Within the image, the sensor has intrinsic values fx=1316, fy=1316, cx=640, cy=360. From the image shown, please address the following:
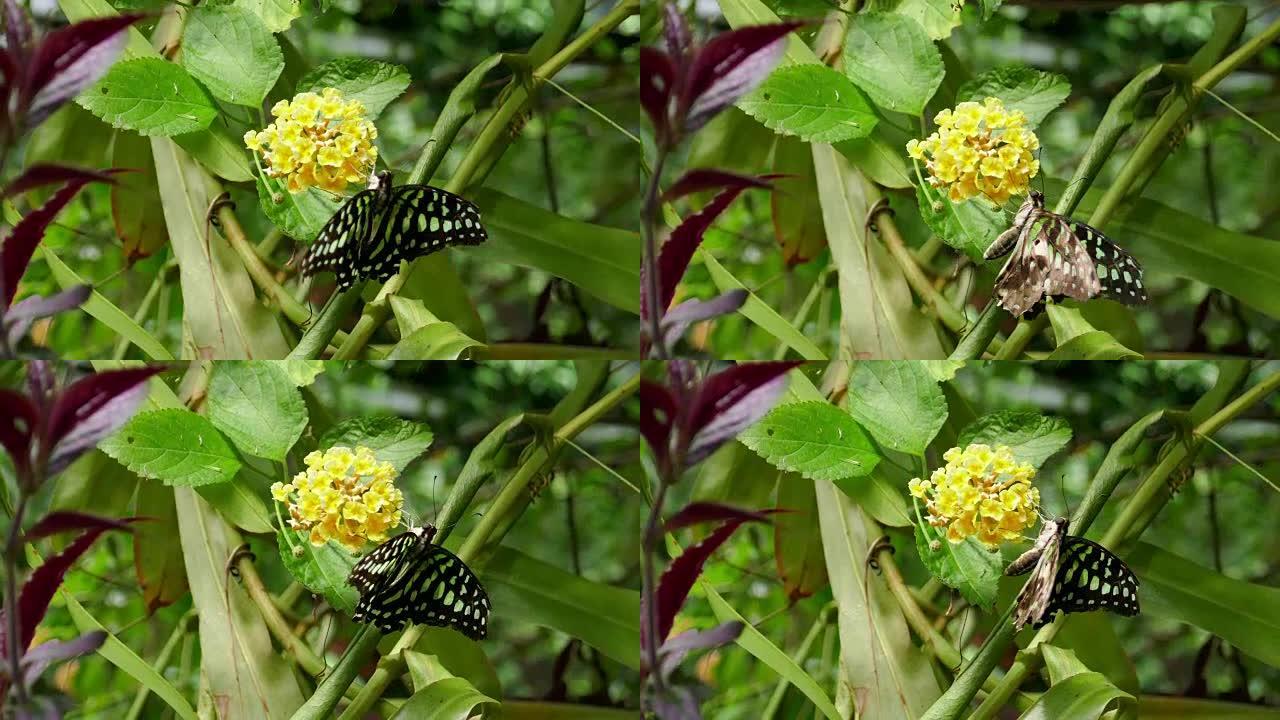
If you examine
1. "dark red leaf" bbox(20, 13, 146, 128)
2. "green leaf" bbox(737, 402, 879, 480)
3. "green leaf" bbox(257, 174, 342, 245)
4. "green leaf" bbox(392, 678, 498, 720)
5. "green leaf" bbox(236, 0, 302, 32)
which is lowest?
"green leaf" bbox(392, 678, 498, 720)

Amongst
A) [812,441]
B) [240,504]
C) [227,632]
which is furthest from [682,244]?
[227,632]

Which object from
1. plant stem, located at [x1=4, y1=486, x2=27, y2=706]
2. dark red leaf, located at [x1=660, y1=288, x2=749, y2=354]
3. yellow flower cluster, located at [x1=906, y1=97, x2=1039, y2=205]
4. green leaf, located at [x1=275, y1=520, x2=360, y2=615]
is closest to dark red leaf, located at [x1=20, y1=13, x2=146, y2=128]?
plant stem, located at [x1=4, y1=486, x2=27, y2=706]

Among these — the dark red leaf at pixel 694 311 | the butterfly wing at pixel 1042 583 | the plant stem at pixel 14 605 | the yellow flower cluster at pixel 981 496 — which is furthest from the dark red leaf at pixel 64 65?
the butterfly wing at pixel 1042 583

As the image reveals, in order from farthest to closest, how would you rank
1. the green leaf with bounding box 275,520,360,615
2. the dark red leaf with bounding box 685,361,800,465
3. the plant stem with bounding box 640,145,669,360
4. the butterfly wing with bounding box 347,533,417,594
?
the green leaf with bounding box 275,520,360,615 → the butterfly wing with bounding box 347,533,417,594 → the plant stem with bounding box 640,145,669,360 → the dark red leaf with bounding box 685,361,800,465

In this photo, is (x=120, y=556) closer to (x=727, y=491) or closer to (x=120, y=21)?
(x=120, y=21)

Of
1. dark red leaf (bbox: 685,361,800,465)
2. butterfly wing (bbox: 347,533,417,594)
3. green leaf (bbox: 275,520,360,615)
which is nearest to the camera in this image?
dark red leaf (bbox: 685,361,800,465)

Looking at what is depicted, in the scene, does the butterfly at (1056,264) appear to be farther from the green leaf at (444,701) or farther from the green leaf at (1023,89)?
the green leaf at (444,701)

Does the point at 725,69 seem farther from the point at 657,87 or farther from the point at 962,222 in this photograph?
the point at 962,222

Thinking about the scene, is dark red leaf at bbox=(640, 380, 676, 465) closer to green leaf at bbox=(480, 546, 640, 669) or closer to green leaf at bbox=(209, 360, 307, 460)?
green leaf at bbox=(480, 546, 640, 669)
